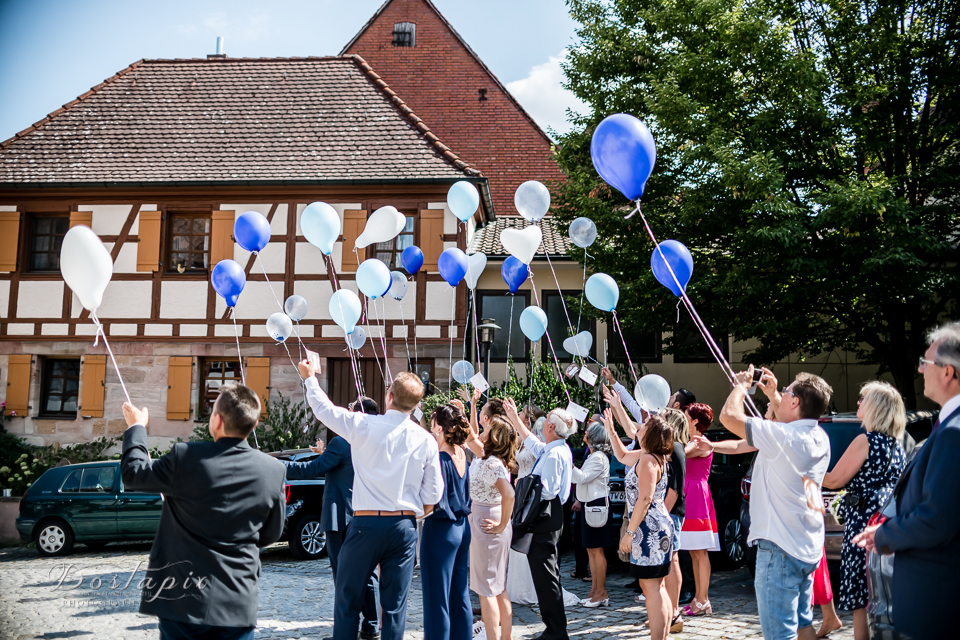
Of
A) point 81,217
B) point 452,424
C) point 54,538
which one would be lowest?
point 54,538

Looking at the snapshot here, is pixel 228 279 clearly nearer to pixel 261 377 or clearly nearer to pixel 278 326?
pixel 278 326

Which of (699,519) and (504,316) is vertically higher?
(504,316)

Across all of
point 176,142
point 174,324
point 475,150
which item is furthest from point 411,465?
point 475,150

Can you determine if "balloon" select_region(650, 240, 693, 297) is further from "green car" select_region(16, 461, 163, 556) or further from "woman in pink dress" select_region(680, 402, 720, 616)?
"green car" select_region(16, 461, 163, 556)

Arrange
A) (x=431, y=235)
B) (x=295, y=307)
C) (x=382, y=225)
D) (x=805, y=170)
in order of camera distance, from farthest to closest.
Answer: (x=431, y=235) → (x=805, y=170) → (x=295, y=307) → (x=382, y=225)

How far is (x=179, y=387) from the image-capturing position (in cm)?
1530

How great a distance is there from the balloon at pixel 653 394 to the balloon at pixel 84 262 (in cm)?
441

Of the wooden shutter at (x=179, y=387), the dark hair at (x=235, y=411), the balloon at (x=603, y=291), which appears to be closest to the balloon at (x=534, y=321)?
the balloon at (x=603, y=291)

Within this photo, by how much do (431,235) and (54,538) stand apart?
27.8 feet

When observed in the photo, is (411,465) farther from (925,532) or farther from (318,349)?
(318,349)

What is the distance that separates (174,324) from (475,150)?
1019cm

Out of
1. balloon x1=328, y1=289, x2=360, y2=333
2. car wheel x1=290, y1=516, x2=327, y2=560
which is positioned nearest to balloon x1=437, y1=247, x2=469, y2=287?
balloon x1=328, y1=289, x2=360, y2=333

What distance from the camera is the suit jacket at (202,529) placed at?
321 centimetres

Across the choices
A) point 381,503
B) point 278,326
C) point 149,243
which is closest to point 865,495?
point 381,503
